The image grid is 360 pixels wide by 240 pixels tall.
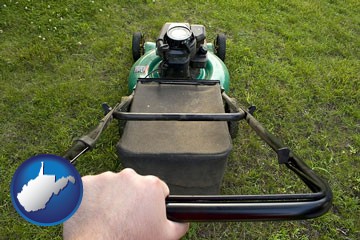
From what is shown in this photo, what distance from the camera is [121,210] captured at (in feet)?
1.84

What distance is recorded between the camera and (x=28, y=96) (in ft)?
7.13

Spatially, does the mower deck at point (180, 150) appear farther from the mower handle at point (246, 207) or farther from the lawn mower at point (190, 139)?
the mower handle at point (246, 207)

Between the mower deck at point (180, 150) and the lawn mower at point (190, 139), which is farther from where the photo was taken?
the mower deck at point (180, 150)

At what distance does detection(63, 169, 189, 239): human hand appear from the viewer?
1.79 feet

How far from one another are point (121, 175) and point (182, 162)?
2.04 feet

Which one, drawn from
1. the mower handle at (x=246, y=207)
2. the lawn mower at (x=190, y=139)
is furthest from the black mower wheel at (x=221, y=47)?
the mower handle at (x=246, y=207)

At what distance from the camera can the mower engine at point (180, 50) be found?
5.29ft

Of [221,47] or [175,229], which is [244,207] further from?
[221,47]

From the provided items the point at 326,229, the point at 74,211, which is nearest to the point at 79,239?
the point at 74,211

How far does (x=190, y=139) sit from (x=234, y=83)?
113 centimetres

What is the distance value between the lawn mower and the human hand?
61 millimetres

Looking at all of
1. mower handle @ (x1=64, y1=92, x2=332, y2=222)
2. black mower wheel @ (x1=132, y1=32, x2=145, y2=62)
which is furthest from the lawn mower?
black mower wheel @ (x1=132, y1=32, x2=145, y2=62)

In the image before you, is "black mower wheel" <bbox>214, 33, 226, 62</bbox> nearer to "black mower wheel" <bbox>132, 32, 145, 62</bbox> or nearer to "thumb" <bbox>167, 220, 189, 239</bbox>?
"black mower wheel" <bbox>132, 32, 145, 62</bbox>

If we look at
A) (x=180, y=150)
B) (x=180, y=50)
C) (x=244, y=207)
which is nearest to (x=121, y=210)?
(x=244, y=207)
